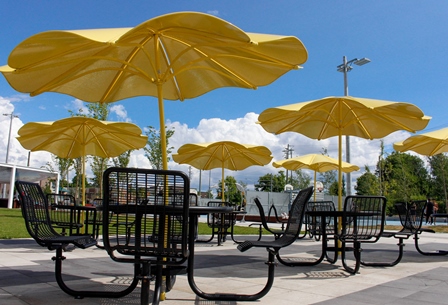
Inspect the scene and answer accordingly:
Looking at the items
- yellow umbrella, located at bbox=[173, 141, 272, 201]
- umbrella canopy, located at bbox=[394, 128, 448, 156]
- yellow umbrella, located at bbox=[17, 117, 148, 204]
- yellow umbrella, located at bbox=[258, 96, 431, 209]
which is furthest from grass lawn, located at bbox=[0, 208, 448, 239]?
umbrella canopy, located at bbox=[394, 128, 448, 156]

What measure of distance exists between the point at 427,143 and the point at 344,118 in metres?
3.22

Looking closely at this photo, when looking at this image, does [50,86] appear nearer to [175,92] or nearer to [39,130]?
[175,92]

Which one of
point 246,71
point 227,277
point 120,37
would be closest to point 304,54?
point 246,71

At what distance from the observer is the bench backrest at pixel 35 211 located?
11.6 feet

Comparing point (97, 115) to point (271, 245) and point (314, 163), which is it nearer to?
point (314, 163)

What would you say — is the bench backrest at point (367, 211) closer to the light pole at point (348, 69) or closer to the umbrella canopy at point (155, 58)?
the umbrella canopy at point (155, 58)

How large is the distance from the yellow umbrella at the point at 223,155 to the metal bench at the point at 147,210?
8.07 meters

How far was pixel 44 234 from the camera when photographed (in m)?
3.86

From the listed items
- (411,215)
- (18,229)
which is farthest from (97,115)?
(411,215)

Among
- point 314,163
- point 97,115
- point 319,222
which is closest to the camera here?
point 319,222

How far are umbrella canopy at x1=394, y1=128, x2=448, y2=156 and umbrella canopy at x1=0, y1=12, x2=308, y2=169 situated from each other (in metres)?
5.10

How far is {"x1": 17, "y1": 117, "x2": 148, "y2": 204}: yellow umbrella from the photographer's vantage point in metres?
8.27

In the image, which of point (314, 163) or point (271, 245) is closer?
point (271, 245)

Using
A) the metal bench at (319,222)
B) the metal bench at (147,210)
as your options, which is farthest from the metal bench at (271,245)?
the metal bench at (319,222)
